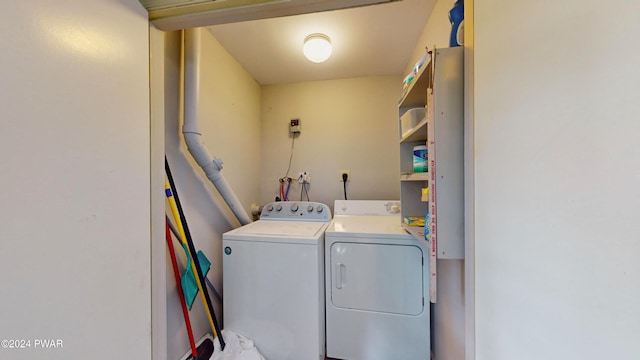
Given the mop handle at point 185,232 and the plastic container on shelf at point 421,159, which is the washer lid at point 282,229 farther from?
the plastic container on shelf at point 421,159

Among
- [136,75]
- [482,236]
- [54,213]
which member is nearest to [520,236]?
[482,236]

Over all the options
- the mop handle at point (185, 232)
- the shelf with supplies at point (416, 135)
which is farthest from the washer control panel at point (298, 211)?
the shelf with supplies at point (416, 135)

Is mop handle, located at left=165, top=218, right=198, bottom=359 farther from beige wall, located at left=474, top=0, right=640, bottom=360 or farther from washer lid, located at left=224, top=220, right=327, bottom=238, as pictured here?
beige wall, located at left=474, top=0, right=640, bottom=360

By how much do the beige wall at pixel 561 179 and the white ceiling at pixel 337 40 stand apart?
1.10 metres

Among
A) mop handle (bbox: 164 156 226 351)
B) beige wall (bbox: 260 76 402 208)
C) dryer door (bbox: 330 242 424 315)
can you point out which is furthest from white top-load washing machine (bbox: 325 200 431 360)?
beige wall (bbox: 260 76 402 208)

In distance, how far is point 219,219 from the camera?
5.65ft

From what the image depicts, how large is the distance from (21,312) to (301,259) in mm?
1074

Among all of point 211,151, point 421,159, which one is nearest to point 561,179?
point 421,159

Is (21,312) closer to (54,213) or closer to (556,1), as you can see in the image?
(54,213)

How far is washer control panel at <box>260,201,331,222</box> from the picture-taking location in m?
1.92

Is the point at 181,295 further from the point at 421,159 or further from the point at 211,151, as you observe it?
the point at 421,159

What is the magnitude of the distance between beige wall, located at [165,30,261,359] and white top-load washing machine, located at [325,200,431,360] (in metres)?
0.92

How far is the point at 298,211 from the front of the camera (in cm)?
197

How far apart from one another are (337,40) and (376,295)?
199 centimetres
